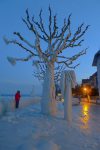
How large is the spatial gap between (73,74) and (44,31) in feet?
12.4

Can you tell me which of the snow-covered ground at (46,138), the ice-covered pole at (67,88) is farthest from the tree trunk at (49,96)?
the snow-covered ground at (46,138)

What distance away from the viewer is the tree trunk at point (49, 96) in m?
12.3

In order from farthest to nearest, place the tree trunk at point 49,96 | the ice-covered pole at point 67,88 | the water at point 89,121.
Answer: the tree trunk at point 49,96 → the ice-covered pole at point 67,88 → the water at point 89,121

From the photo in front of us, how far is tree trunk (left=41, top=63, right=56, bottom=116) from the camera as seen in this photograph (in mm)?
12293

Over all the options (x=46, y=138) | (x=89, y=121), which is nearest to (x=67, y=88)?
(x=89, y=121)

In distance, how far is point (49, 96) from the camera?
12.6 metres

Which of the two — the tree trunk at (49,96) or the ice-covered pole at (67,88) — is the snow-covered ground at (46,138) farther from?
the tree trunk at (49,96)

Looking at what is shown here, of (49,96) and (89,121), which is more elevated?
(49,96)

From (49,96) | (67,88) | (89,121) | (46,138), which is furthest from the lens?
(49,96)

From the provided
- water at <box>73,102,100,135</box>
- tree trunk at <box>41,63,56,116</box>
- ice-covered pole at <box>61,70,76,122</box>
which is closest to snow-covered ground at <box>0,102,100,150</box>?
water at <box>73,102,100,135</box>

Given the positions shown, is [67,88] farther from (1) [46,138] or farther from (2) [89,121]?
(1) [46,138]

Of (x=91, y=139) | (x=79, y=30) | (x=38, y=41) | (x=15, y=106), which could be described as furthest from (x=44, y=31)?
(x=91, y=139)

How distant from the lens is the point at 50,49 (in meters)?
13.6

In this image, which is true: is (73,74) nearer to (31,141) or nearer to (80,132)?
(80,132)
